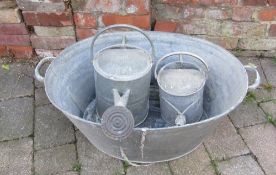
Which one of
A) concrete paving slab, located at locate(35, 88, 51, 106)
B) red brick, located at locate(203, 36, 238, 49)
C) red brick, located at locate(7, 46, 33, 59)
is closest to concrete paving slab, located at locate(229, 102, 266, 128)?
red brick, located at locate(203, 36, 238, 49)

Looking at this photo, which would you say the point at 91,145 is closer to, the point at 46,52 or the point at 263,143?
the point at 46,52

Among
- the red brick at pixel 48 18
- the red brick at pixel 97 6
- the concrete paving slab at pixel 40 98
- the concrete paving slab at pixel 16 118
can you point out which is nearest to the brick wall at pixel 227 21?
the red brick at pixel 97 6

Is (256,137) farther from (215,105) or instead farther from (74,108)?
(74,108)

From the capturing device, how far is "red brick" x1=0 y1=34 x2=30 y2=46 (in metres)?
2.42

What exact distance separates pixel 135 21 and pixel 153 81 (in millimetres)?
376

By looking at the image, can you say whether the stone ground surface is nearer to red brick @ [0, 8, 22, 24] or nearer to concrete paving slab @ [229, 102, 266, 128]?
concrete paving slab @ [229, 102, 266, 128]

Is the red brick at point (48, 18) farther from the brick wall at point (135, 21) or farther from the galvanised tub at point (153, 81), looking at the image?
the galvanised tub at point (153, 81)

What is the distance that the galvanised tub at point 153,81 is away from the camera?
167cm

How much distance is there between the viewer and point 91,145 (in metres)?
2.04

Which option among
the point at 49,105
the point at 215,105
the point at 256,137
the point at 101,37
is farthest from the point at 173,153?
the point at 49,105

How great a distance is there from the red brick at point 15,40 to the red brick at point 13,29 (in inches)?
1.3

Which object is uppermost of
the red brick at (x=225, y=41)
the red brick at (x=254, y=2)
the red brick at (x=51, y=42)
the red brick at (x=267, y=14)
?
the red brick at (x=254, y=2)

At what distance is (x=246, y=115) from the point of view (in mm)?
2184

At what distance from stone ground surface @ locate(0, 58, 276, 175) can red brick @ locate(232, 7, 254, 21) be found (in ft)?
1.42
